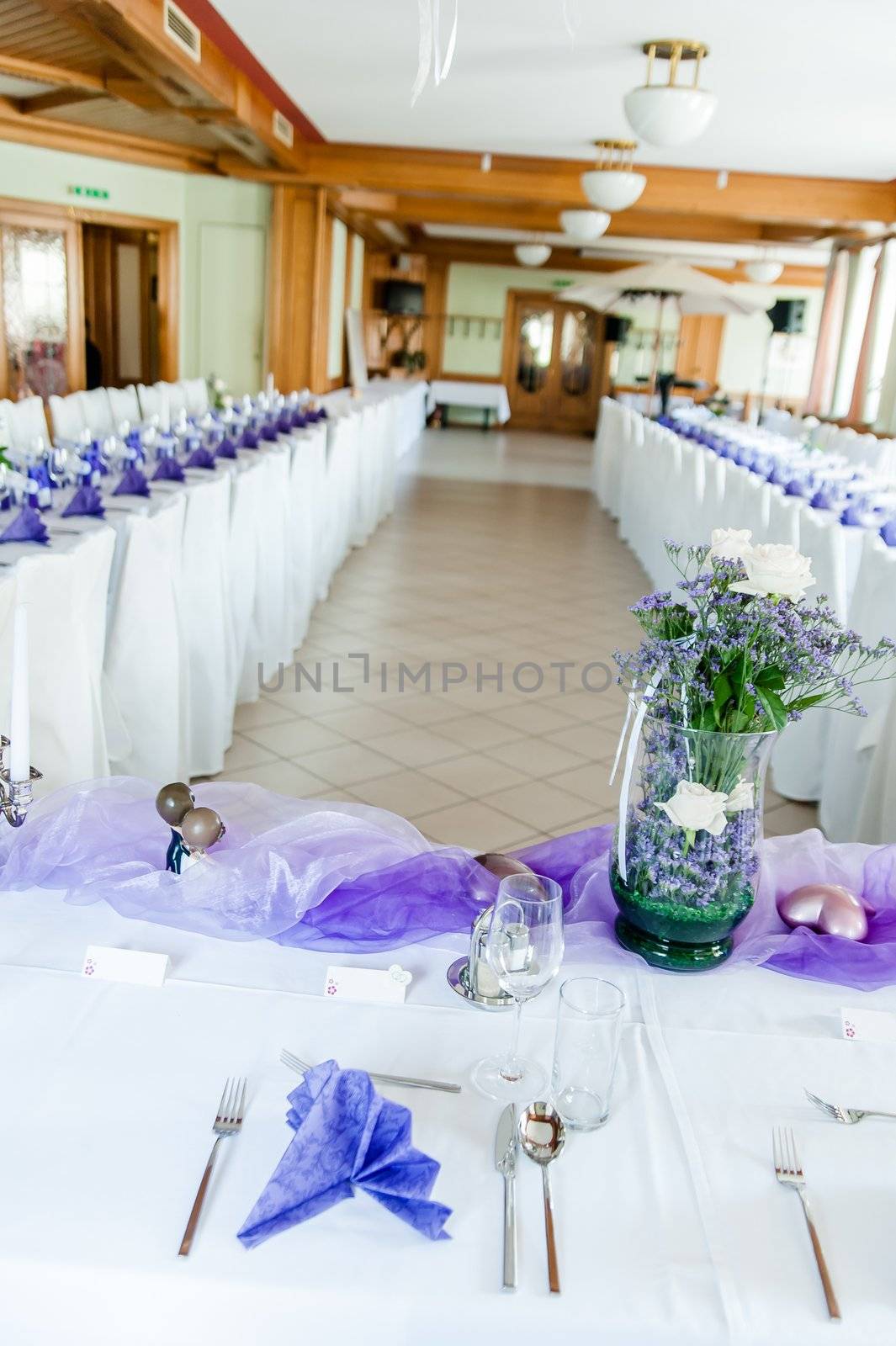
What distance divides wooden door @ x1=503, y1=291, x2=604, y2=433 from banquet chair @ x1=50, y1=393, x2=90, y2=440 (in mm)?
12965

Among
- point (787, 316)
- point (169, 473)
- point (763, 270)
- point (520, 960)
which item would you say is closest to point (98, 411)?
point (169, 473)

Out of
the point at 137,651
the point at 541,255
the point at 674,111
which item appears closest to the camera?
the point at 137,651

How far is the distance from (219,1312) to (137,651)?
2332mm

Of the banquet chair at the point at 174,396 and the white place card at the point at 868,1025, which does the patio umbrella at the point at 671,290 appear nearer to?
the banquet chair at the point at 174,396

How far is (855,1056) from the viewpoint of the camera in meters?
1.17

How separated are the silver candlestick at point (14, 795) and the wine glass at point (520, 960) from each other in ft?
1.93

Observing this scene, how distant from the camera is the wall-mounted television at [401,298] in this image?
1611 centimetres

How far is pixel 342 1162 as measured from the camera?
92 centimetres

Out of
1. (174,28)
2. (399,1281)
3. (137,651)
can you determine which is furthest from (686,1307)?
(174,28)

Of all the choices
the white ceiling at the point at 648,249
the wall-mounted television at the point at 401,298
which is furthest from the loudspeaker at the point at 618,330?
the wall-mounted television at the point at 401,298

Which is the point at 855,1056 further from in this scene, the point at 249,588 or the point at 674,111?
the point at 674,111

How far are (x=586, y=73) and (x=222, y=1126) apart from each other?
6.48m

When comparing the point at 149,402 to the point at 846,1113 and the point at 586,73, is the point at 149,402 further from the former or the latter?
the point at 846,1113

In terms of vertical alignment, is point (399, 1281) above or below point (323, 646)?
above
